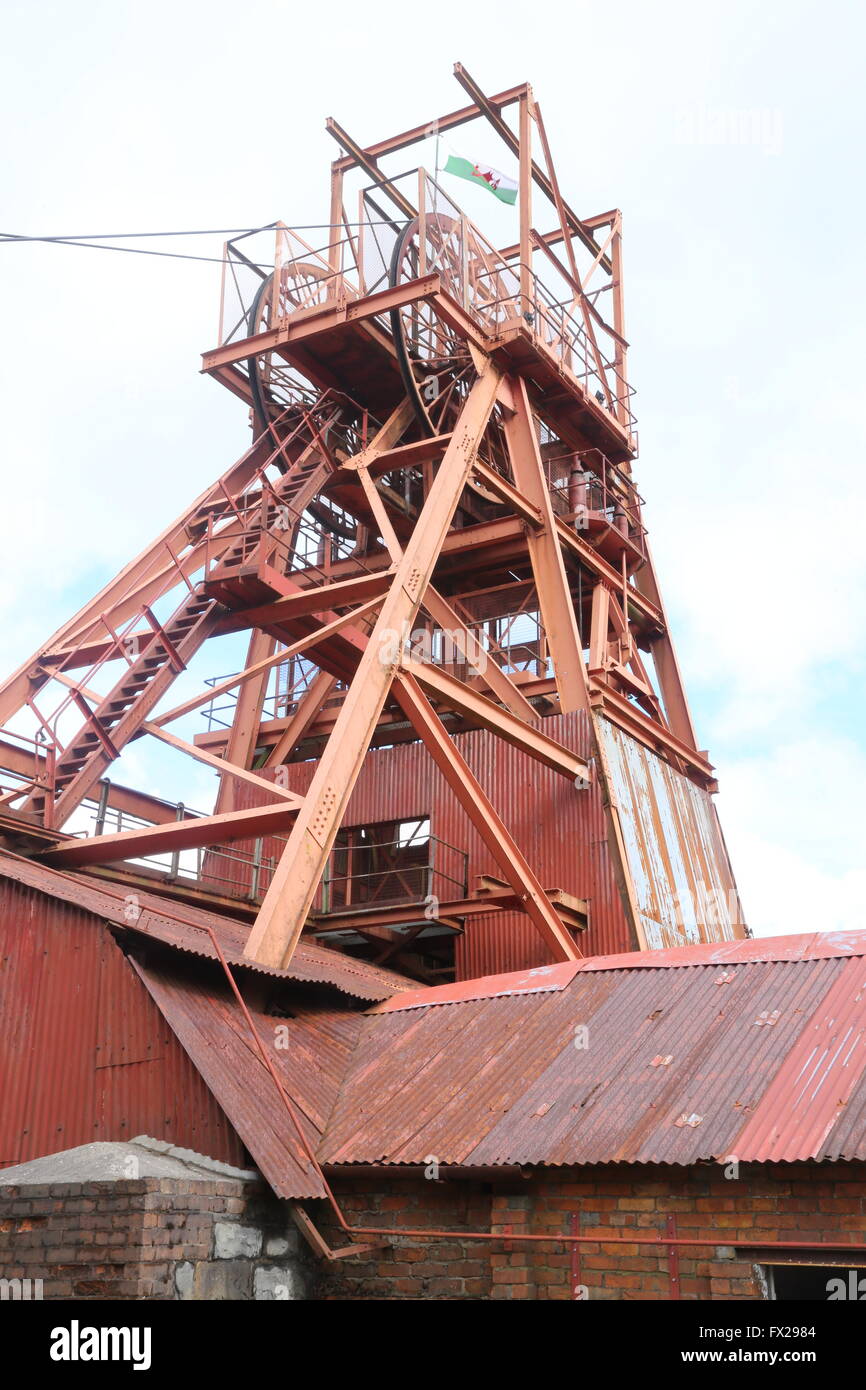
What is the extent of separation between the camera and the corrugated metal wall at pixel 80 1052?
33.4 ft

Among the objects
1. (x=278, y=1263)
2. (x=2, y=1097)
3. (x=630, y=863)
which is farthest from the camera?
(x=630, y=863)

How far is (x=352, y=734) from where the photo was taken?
13750 mm

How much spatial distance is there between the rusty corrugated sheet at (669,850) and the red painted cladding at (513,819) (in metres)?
0.43

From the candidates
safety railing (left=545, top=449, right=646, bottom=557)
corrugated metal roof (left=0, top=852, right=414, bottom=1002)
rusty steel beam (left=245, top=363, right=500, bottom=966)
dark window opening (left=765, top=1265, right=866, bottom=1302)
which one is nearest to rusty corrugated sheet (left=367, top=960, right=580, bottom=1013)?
corrugated metal roof (left=0, top=852, right=414, bottom=1002)

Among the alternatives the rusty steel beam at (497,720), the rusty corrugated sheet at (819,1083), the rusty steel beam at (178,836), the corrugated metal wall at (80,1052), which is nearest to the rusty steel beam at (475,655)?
the rusty steel beam at (497,720)

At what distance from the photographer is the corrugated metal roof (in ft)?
36.0

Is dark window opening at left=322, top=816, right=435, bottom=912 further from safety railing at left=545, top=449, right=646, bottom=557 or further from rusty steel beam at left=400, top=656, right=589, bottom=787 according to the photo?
safety railing at left=545, top=449, right=646, bottom=557

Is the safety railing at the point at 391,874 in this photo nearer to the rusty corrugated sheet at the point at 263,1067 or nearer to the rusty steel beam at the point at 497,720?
the rusty steel beam at the point at 497,720

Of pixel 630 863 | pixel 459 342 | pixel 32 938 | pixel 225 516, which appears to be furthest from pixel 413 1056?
pixel 459 342

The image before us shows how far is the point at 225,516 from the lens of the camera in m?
18.1

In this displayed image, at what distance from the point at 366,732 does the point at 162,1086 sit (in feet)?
15.5

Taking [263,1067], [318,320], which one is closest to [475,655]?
[318,320]
